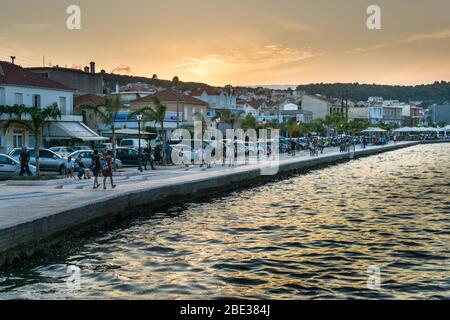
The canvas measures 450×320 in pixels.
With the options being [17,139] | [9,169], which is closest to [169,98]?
[17,139]

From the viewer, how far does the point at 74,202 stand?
20516 millimetres

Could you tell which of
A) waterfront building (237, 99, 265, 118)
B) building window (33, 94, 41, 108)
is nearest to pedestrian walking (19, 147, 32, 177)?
building window (33, 94, 41, 108)

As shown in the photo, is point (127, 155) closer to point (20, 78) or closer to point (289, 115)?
point (20, 78)

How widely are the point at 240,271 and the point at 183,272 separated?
1.34 meters

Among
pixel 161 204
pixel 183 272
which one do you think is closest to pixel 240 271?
pixel 183 272

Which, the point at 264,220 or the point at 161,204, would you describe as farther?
the point at 161,204

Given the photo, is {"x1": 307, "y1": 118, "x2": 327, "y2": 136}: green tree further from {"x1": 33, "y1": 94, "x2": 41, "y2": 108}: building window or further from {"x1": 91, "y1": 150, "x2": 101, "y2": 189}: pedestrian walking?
{"x1": 91, "y1": 150, "x2": 101, "y2": 189}: pedestrian walking

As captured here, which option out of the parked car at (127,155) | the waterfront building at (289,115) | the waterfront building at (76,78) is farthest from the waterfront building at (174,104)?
the waterfront building at (289,115)

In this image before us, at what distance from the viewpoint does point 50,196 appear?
2264cm

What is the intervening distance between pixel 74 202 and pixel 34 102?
3453cm

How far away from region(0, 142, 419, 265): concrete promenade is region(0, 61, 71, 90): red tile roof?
19.3 m

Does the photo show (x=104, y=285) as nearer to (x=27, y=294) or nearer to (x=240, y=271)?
(x=27, y=294)

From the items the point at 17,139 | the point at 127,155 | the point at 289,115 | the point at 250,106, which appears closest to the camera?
the point at 127,155
